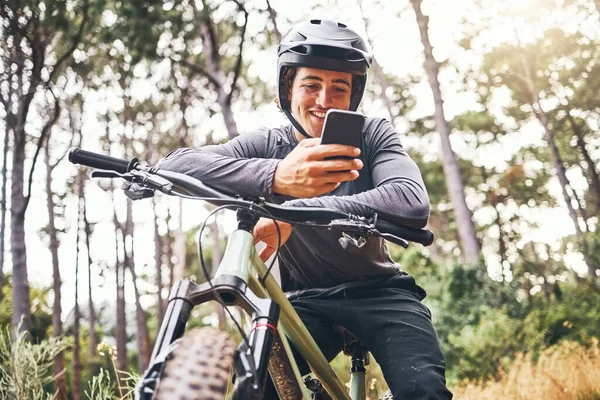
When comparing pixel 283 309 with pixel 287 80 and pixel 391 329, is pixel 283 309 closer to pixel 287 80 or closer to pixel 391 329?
pixel 391 329

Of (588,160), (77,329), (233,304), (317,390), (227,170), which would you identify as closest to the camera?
(233,304)

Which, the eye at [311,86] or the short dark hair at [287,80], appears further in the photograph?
the short dark hair at [287,80]

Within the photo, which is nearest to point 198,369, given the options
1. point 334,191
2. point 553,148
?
point 334,191

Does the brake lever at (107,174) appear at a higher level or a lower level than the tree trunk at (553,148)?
lower

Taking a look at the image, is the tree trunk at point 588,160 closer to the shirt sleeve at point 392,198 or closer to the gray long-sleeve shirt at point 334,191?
the gray long-sleeve shirt at point 334,191

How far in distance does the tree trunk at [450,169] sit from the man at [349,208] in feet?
35.2

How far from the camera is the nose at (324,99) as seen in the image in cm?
239

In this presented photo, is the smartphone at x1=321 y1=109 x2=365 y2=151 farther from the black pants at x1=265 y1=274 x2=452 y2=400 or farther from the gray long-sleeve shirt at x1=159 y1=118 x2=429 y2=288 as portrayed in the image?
the black pants at x1=265 y1=274 x2=452 y2=400

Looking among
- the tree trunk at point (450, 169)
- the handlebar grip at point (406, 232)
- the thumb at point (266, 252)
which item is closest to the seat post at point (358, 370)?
the thumb at point (266, 252)

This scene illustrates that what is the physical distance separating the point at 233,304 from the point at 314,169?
467 mm

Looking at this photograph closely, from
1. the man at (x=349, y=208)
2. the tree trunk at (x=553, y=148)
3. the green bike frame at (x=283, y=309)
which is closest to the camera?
the green bike frame at (x=283, y=309)

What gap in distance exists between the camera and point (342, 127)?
60.4 inches

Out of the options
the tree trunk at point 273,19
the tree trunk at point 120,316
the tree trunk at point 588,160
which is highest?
the tree trunk at point 273,19

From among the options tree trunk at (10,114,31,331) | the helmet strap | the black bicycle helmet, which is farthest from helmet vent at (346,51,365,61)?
tree trunk at (10,114,31,331)
